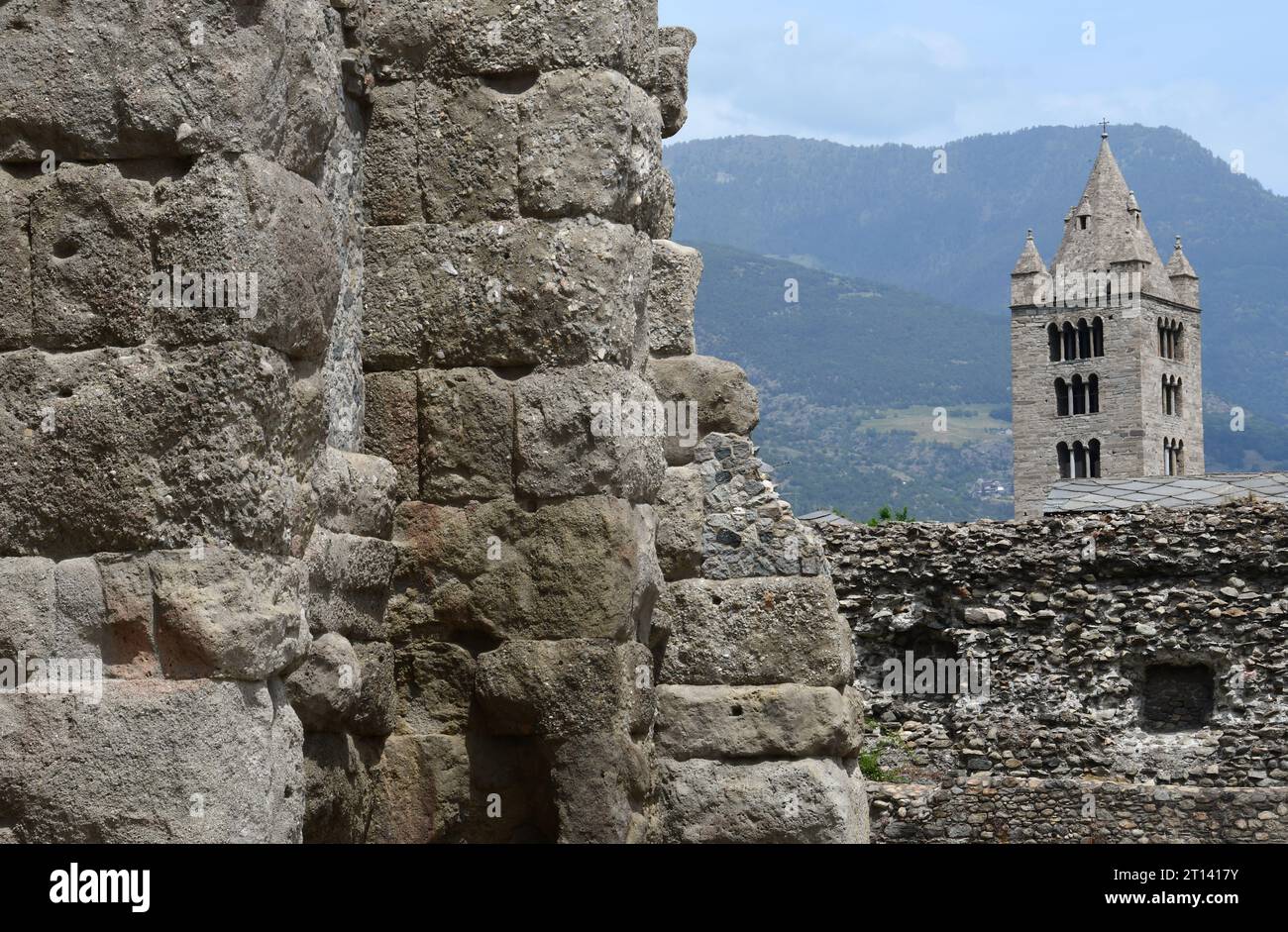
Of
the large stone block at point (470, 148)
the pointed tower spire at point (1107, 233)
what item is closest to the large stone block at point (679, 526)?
the large stone block at point (470, 148)

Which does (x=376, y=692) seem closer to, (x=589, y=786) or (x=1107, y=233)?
(x=589, y=786)

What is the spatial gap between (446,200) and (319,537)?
1.11 metres

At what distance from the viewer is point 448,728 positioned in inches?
209

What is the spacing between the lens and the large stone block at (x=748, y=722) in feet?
19.1

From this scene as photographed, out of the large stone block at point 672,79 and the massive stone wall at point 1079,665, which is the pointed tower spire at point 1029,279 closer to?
the massive stone wall at point 1079,665

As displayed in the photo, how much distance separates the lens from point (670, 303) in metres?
6.16

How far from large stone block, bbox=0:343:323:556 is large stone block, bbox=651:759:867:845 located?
6.40ft

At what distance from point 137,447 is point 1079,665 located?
45.0ft

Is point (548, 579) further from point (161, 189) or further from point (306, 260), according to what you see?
point (161, 189)

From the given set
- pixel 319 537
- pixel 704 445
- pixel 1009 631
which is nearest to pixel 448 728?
pixel 319 537

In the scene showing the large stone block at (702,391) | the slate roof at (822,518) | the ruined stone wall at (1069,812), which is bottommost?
the ruined stone wall at (1069,812)

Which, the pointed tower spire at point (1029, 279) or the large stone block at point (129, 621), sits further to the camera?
the pointed tower spire at point (1029, 279)

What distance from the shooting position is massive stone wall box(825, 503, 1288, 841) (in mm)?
16328

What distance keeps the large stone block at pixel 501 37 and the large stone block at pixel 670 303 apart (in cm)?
80
